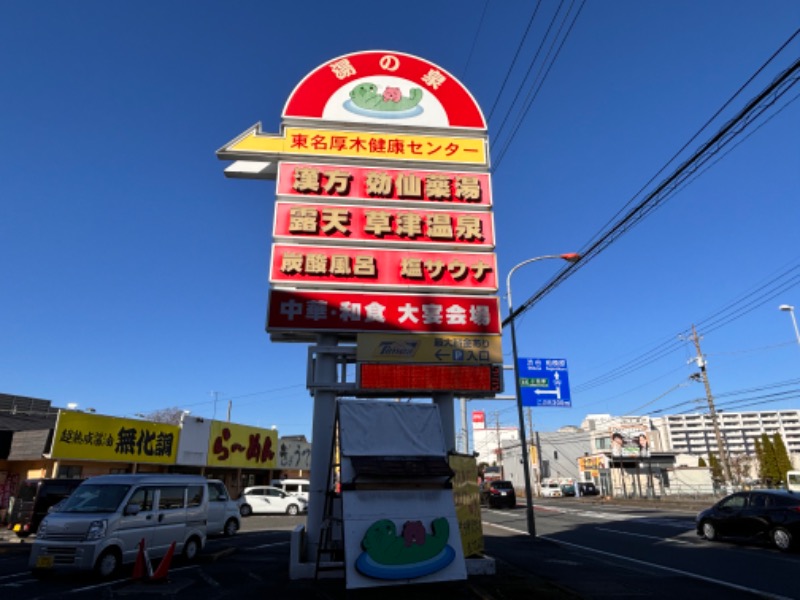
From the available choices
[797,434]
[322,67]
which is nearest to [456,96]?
[322,67]

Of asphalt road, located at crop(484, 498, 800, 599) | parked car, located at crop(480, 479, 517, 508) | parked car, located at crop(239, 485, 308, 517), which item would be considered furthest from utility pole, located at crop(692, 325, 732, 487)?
parked car, located at crop(239, 485, 308, 517)

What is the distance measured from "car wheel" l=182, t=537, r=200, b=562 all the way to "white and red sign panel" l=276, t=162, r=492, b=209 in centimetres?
884

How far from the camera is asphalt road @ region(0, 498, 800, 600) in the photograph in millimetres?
8570

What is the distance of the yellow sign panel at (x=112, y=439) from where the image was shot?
21984 mm

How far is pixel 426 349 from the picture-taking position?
1160 centimetres

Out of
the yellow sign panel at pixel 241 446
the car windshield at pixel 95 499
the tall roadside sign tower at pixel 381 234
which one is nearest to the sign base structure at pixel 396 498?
the tall roadside sign tower at pixel 381 234

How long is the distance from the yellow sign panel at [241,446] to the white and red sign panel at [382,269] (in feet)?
73.3

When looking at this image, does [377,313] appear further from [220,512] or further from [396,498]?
[220,512]

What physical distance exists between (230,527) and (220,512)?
3.73ft

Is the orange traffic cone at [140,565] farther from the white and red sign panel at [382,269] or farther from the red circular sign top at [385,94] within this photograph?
the red circular sign top at [385,94]

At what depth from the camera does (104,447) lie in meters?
23.5

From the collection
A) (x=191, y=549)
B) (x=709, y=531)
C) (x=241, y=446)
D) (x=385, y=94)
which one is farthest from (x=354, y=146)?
(x=241, y=446)

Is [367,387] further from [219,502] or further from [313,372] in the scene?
[219,502]

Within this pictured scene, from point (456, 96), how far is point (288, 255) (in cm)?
670
